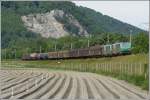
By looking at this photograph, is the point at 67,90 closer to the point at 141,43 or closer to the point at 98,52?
the point at 98,52

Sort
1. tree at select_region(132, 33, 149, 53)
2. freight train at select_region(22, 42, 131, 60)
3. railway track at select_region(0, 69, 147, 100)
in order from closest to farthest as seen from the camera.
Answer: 1. railway track at select_region(0, 69, 147, 100)
2. freight train at select_region(22, 42, 131, 60)
3. tree at select_region(132, 33, 149, 53)

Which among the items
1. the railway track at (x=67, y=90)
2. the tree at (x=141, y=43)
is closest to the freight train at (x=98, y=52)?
the tree at (x=141, y=43)

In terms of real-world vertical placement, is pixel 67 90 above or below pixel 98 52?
below

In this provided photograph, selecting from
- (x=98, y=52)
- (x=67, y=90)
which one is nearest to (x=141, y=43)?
(x=98, y=52)

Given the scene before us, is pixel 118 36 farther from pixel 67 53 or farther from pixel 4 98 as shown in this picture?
pixel 4 98

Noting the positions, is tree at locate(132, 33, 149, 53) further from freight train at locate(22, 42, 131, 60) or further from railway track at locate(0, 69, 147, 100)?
railway track at locate(0, 69, 147, 100)

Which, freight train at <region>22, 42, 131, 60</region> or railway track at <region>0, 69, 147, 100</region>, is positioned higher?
freight train at <region>22, 42, 131, 60</region>

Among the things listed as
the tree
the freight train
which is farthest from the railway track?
the tree

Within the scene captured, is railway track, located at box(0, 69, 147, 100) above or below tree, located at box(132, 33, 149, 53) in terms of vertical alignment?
below

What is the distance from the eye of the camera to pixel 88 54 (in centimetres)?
8950

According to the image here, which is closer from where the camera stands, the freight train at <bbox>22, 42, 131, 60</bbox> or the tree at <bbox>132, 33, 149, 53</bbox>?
the freight train at <bbox>22, 42, 131, 60</bbox>

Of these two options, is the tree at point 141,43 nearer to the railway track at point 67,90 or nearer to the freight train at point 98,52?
the freight train at point 98,52

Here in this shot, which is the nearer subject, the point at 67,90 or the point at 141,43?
the point at 67,90

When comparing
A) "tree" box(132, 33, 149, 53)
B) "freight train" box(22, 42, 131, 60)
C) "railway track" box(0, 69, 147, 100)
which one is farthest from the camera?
"tree" box(132, 33, 149, 53)
